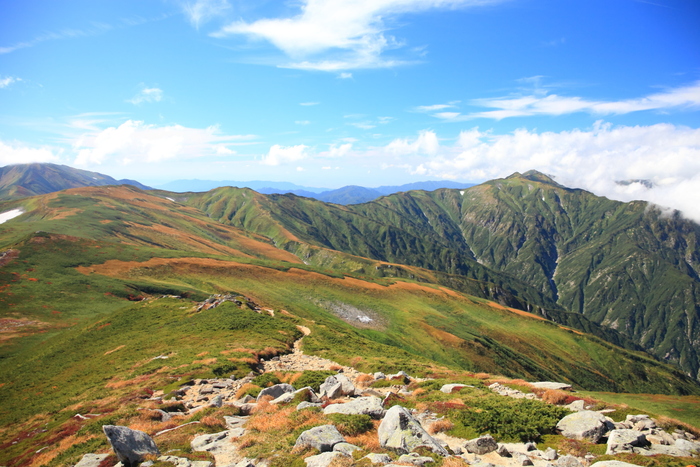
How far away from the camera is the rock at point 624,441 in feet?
40.5

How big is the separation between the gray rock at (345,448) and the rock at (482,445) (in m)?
4.75

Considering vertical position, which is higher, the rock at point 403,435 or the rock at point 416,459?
the rock at point 416,459

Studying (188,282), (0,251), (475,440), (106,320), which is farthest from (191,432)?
(0,251)

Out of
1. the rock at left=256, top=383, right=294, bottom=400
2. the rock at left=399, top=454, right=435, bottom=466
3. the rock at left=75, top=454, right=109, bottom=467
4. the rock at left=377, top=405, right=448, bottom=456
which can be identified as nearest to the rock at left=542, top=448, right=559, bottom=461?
the rock at left=377, top=405, right=448, bottom=456

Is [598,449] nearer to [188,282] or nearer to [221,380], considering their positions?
[221,380]

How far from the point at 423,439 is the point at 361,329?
7300 cm

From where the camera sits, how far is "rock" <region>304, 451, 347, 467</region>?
11.8m

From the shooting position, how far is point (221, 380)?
→ 91.7 feet

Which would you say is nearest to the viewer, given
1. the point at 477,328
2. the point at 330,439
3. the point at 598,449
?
the point at 598,449

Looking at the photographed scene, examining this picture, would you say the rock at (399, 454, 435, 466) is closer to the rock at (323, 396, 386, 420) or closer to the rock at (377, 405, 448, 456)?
the rock at (377, 405, 448, 456)

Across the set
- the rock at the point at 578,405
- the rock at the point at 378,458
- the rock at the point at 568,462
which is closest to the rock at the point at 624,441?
the rock at the point at 568,462

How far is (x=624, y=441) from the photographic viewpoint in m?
12.5

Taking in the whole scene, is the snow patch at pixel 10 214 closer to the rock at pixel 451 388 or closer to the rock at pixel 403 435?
the rock at pixel 451 388

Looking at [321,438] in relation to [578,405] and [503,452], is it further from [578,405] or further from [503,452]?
[578,405]
